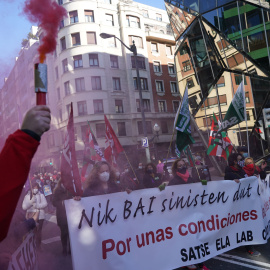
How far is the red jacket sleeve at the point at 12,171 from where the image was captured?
982 millimetres

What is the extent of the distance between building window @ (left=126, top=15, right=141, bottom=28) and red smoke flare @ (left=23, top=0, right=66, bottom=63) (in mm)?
32126

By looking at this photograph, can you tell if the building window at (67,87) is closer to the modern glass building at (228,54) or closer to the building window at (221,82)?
the modern glass building at (228,54)

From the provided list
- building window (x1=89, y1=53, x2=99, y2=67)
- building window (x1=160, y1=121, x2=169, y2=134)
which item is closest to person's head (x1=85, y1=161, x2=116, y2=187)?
building window (x1=89, y1=53, x2=99, y2=67)

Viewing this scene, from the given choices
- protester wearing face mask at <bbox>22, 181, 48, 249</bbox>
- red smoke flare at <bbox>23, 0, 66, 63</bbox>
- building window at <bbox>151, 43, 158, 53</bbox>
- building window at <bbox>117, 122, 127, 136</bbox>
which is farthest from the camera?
building window at <bbox>151, 43, 158, 53</bbox>

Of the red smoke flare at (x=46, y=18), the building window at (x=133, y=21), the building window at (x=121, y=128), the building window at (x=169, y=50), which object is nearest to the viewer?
the red smoke flare at (x=46, y=18)

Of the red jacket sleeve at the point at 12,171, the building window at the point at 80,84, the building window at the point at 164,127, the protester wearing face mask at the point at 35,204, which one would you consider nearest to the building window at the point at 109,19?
the building window at the point at 80,84

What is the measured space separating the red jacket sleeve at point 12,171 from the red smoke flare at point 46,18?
21.9 inches

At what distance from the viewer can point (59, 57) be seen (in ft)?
88.7

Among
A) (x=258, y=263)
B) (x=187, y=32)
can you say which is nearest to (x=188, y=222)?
(x=258, y=263)

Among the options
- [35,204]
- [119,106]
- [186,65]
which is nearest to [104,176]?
[35,204]

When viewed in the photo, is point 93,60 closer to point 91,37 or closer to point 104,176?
point 91,37

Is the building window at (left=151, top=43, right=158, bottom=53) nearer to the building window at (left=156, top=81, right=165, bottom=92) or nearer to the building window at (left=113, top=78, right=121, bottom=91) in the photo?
the building window at (left=156, top=81, right=165, bottom=92)

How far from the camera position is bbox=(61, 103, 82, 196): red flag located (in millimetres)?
2768

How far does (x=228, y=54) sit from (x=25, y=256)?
558 inches
